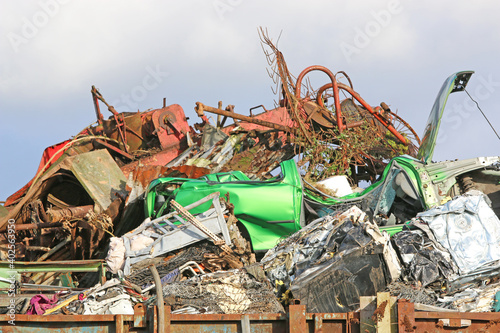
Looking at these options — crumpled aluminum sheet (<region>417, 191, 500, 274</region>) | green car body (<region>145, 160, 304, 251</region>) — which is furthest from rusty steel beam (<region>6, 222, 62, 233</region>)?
A: crumpled aluminum sheet (<region>417, 191, 500, 274</region>)

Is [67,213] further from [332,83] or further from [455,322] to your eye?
[455,322]

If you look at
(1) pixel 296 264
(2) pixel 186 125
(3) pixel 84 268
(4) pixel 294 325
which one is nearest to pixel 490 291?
(1) pixel 296 264

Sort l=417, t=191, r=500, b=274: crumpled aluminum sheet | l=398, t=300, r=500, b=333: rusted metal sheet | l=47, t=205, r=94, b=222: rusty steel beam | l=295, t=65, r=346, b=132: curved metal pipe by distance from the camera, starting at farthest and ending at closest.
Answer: l=295, t=65, r=346, b=132: curved metal pipe → l=47, t=205, r=94, b=222: rusty steel beam → l=417, t=191, r=500, b=274: crumpled aluminum sheet → l=398, t=300, r=500, b=333: rusted metal sheet

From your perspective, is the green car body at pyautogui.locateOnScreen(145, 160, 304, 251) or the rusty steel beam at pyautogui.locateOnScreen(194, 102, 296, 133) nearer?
the green car body at pyautogui.locateOnScreen(145, 160, 304, 251)

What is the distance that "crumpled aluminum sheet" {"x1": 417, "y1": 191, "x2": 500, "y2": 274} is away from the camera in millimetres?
5688

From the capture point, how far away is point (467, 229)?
5.89 m

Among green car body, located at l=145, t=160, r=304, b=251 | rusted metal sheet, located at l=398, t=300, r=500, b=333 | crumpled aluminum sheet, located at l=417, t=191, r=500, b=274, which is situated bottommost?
rusted metal sheet, located at l=398, t=300, r=500, b=333

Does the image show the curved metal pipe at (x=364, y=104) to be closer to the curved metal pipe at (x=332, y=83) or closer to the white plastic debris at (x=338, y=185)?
the curved metal pipe at (x=332, y=83)

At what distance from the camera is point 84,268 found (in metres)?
6.14

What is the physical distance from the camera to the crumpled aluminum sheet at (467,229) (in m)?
5.69

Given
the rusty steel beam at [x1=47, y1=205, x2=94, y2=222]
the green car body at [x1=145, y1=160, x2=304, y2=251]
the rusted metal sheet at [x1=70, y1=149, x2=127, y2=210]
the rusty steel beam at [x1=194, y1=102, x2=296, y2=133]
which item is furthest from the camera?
the rusty steel beam at [x1=194, y1=102, x2=296, y2=133]

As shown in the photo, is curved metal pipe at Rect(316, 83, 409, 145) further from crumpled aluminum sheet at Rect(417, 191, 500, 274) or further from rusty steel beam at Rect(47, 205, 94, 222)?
rusty steel beam at Rect(47, 205, 94, 222)

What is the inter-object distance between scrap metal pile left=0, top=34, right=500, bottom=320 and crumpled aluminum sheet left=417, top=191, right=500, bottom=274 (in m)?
0.01

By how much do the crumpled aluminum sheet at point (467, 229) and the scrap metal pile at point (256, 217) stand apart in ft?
0.04
